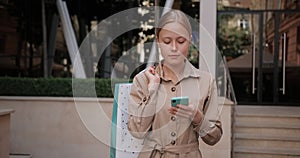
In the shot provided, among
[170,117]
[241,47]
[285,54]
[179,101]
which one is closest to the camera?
[179,101]

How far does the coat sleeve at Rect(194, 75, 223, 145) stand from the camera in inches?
49.3

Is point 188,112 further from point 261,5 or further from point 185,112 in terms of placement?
point 261,5

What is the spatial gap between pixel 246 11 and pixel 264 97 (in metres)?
1.99

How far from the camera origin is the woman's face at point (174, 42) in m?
1.25

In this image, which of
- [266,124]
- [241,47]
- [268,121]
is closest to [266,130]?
[266,124]

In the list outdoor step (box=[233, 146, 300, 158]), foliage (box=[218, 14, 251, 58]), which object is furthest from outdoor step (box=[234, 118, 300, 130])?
foliage (box=[218, 14, 251, 58])

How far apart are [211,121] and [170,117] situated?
14cm

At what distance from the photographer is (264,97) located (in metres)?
8.37

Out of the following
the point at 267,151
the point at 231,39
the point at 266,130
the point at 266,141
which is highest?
the point at 231,39

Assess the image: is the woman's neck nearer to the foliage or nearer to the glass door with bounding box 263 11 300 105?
the glass door with bounding box 263 11 300 105

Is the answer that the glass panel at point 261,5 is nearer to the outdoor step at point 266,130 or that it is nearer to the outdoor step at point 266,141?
the outdoor step at point 266,130

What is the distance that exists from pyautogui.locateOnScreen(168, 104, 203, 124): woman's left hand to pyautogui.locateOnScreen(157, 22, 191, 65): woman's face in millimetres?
188

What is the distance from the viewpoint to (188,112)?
3.85ft

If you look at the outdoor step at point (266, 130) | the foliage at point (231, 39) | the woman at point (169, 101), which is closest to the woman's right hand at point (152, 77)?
the woman at point (169, 101)
